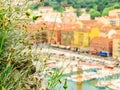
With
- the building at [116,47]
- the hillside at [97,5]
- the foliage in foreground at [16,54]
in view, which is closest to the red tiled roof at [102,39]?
the building at [116,47]

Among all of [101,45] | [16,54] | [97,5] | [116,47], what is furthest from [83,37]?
[16,54]

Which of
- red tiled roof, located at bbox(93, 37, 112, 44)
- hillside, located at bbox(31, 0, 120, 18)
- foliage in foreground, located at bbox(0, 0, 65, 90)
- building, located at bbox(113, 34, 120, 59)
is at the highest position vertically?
hillside, located at bbox(31, 0, 120, 18)

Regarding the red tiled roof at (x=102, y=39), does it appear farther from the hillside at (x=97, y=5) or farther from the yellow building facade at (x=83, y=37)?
the hillside at (x=97, y=5)

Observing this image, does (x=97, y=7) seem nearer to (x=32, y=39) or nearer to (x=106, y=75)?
(x=106, y=75)

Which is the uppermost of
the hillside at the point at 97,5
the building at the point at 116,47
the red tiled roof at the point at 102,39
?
the hillside at the point at 97,5

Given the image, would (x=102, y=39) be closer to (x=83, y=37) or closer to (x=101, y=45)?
(x=101, y=45)

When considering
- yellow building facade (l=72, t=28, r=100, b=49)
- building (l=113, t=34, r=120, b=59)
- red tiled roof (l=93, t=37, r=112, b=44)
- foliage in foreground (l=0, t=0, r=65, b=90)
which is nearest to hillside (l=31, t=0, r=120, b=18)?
yellow building facade (l=72, t=28, r=100, b=49)

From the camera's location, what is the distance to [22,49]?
2.76 ft

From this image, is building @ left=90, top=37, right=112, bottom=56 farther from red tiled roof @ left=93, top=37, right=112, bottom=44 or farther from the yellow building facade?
the yellow building facade

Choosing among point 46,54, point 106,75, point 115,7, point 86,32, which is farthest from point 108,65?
point 46,54

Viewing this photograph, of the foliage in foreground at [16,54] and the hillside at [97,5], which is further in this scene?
the hillside at [97,5]

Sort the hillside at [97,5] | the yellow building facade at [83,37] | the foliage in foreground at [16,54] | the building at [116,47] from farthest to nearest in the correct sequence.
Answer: the hillside at [97,5] < the yellow building facade at [83,37] < the building at [116,47] < the foliage in foreground at [16,54]

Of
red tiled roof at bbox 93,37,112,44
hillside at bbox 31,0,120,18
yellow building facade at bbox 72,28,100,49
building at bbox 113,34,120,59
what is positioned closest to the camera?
building at bbox 113,34,120,59

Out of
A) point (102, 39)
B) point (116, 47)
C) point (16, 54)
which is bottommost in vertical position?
point (116, 47)
